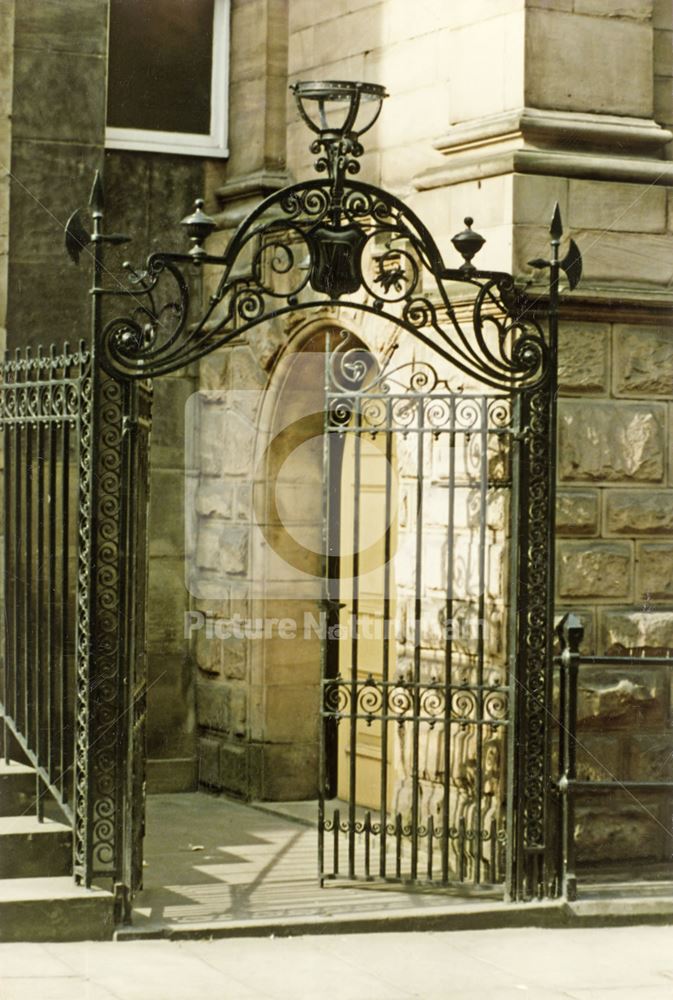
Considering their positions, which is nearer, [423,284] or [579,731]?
[579,731]

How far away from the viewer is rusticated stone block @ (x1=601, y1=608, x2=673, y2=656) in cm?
965

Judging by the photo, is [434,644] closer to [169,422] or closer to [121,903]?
[121,903]

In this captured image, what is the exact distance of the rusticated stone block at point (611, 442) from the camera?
9.58 metres

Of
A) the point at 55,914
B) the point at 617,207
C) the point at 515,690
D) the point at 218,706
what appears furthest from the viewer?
the point at 218,706

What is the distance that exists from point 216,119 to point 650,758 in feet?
17.4

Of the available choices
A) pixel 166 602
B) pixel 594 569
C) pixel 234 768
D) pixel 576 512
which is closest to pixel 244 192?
pixel 166 602

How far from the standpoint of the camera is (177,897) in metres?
8.81

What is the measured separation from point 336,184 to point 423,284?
186cm

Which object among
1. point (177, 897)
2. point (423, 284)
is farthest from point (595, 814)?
point (423, 284)

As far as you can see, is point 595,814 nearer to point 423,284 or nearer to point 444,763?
point 444,763

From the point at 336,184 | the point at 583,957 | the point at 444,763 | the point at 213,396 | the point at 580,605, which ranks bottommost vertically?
the point at 583,957

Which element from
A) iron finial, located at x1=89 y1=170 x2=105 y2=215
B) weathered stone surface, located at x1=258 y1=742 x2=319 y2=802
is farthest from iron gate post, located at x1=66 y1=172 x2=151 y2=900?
weathered stone surface, located at x1=258 y1=742 x2=319 y2=802

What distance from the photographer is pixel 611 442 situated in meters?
9.65

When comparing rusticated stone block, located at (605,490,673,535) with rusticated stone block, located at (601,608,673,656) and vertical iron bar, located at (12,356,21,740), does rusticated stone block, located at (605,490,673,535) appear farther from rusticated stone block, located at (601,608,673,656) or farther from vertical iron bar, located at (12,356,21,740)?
vertical iron bar, located at (12,356,21,740)
